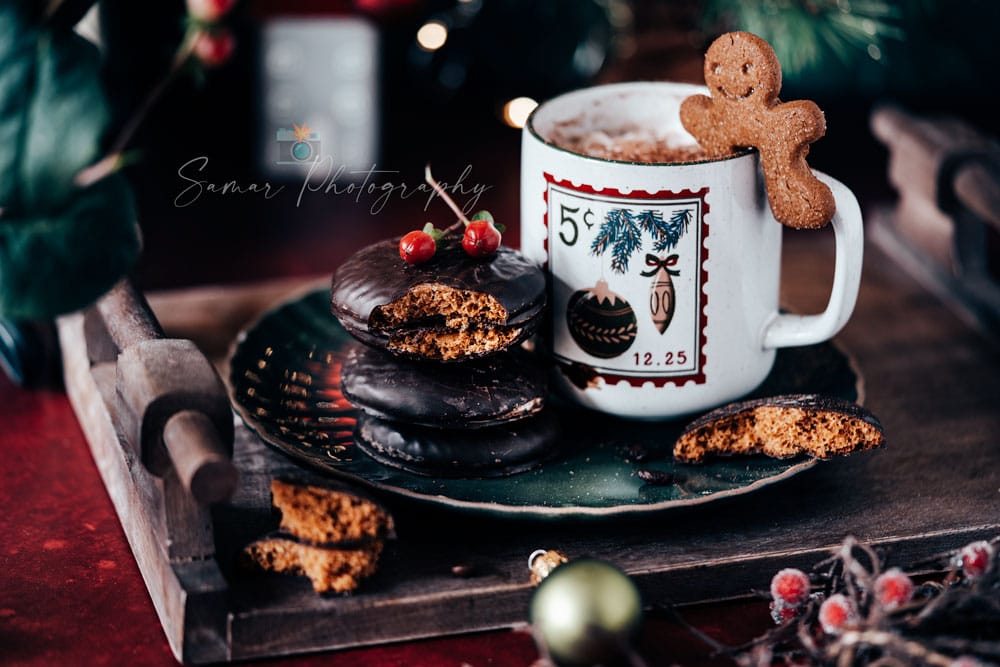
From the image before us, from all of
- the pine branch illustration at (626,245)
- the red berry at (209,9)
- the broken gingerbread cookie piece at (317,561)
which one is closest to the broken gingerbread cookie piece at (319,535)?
the broken gingerbread cookie piece at (317,561)

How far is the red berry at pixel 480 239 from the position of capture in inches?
27.6

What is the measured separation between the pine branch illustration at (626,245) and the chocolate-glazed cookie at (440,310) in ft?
0.18

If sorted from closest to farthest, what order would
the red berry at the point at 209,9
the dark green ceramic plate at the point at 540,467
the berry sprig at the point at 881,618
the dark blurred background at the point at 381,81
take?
the berry sprig at the point at 881,618 → the dark green ceramic plate at the point at 540,467 → the red berry at the point at 209,9 → the dark blurred background at the point at 381,81

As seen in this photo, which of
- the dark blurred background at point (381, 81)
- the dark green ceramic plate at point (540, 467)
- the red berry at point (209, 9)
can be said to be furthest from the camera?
the dark blurred background at point (381, 81)

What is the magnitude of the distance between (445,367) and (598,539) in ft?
0.41

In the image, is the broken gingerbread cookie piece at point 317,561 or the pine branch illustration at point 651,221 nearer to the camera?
the broken gingerbread cookie piece at point 317,561

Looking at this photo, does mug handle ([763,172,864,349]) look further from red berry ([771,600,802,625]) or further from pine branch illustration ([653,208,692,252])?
red berry ([771,600,802,625])

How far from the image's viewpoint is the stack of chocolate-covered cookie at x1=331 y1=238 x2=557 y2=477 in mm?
670

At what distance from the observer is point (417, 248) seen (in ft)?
2.28

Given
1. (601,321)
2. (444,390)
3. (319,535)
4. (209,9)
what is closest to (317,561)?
(319,535)

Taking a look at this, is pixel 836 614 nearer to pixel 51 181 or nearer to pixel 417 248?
pixel 417 248

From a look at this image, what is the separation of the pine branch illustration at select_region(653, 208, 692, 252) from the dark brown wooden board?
0.49ft

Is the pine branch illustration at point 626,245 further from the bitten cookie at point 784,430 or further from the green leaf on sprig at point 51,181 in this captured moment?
the green leaf on sprig at point 51,181

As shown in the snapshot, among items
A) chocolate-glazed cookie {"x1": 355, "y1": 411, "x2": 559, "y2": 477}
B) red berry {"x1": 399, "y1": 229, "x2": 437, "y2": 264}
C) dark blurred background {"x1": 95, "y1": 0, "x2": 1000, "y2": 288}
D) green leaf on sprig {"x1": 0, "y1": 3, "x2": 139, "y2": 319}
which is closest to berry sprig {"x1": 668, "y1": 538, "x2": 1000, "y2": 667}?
chocolate-glazed cookie {"x1": 355, "y1": 411, "x2": 559, "y2": 477}
